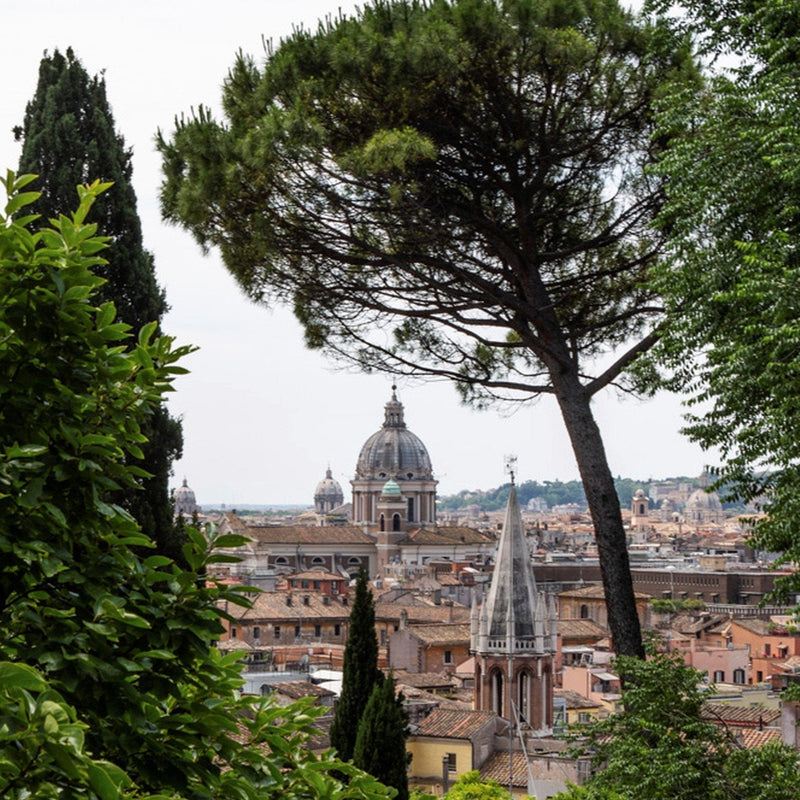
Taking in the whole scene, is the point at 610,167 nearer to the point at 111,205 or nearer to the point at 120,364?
the point at 111,205

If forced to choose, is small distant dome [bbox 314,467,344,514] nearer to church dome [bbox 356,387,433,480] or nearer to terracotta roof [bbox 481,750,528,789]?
church dome [bbox 356,387,433,480]

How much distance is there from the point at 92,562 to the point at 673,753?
4.74m

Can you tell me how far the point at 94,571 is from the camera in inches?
123

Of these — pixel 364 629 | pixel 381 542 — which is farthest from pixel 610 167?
pixel 381 542

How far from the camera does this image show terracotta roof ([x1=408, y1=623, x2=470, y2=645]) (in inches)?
1684

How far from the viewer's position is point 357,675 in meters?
18.2

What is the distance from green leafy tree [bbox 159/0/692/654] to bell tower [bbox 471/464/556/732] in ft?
73.2

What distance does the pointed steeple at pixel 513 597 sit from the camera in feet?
104

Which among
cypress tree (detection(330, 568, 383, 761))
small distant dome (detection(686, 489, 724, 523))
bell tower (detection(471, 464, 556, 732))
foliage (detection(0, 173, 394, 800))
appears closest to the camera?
foliage (detection(0, 173, 394, 800))

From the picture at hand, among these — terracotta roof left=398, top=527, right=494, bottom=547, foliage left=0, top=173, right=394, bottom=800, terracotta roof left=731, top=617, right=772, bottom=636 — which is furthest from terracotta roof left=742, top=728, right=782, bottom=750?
terracotta roof left=398, top=527, right=494, bottom=547

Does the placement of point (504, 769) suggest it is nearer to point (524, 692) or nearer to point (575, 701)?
point (524, 692)

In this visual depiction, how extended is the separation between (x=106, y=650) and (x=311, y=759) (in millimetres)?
803

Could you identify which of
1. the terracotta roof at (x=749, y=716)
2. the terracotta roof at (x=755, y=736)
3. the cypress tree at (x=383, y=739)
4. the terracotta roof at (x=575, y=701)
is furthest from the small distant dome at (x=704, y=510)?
the cypress tree at (x=383, y=739)

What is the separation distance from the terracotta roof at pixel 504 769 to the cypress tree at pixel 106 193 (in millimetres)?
14776
